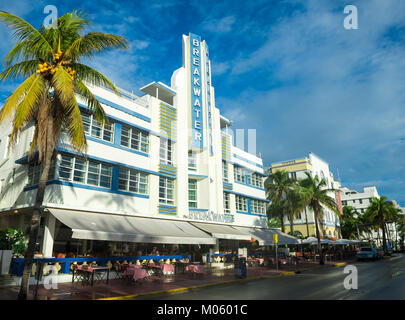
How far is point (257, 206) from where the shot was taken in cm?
3491

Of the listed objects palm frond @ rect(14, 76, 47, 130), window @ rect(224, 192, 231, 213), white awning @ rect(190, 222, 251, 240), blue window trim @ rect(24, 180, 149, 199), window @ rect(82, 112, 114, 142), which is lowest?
white awning @ rect(190, 222, 251, 240)

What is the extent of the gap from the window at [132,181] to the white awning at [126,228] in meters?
2.24

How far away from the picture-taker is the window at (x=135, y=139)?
72.4 ft

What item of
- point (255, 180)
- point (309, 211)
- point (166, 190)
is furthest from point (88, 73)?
point (309, 211)

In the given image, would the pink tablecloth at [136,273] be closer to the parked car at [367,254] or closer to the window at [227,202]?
the window at [227,202]

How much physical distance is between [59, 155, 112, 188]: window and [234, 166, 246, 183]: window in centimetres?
1548

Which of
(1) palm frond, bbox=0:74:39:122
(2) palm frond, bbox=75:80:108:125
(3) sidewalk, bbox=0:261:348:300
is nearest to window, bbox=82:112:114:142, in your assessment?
(2) palm frond, bbox=75:80:108:125

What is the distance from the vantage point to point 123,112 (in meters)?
22.1

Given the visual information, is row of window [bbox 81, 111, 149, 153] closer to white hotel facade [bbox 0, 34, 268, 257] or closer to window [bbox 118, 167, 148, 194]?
white hotel facade [bbox 0, 34, 268, 257]

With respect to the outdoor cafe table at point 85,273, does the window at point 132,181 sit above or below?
above

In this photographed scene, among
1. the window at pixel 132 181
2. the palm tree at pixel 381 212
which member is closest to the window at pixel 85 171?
the window at pixel 132 181

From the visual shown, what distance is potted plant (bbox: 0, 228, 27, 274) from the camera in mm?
15477
